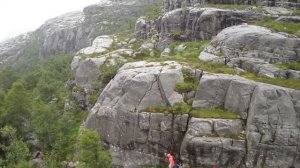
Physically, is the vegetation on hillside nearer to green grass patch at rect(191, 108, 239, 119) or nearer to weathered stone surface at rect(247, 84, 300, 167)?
green grass patch at rect(191, 108, 239, 119)

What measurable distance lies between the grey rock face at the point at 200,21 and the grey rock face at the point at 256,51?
44.3 feet

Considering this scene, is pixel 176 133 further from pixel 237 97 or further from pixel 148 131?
pixel 237 97

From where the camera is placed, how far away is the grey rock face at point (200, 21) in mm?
83975

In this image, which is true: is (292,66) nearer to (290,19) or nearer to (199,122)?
(199,122)

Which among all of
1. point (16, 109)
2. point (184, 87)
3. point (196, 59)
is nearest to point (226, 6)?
point (196, 59)

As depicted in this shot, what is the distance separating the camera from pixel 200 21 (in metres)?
87.4

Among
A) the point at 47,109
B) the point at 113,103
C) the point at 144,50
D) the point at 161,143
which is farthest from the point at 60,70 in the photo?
the point at 161,143

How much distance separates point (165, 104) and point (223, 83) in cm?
984

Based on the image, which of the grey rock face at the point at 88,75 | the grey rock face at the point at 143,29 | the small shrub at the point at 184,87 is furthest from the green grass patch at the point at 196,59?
the grey rock face at the point at 143,29

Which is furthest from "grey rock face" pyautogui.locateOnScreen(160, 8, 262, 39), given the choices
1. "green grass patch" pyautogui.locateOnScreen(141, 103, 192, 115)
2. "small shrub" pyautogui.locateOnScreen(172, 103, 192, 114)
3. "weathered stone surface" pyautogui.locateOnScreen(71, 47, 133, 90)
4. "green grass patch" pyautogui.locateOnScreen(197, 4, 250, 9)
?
"green grass patch" pyautogui.locateOnScreen(141, 103, 192, 115)

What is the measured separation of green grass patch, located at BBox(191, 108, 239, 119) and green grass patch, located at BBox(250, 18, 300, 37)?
26.2m

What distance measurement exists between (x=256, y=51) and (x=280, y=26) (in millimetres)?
12107

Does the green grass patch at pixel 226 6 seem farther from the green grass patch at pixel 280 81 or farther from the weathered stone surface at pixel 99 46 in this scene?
the green grass patch at pixel 280 81

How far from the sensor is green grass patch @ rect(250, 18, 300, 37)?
230 feet
